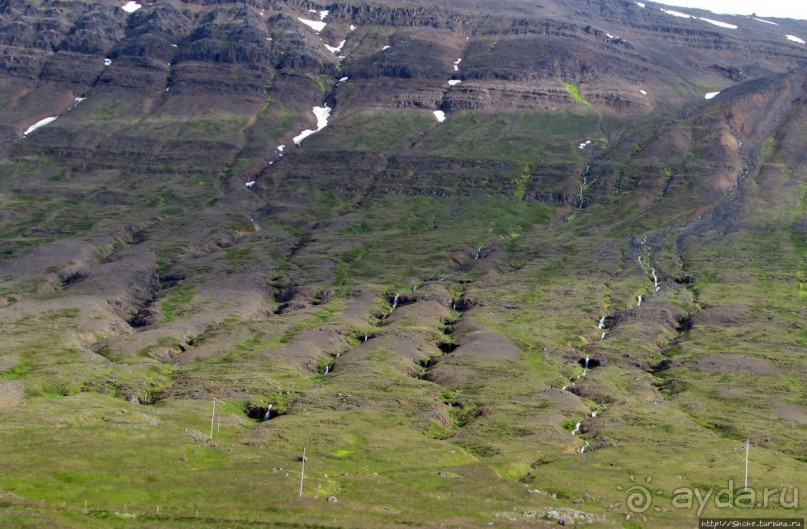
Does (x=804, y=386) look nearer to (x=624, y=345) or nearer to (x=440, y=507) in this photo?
(x=624, y=345)

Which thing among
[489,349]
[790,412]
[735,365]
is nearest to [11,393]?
[489,349]

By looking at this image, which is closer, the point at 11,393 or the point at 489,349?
the point at 11,393

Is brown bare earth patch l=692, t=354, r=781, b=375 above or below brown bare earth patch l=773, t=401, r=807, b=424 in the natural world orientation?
below

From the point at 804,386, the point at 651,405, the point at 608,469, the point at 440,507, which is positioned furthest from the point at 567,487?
the point at 804,386

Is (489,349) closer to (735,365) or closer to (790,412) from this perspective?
(735,365)

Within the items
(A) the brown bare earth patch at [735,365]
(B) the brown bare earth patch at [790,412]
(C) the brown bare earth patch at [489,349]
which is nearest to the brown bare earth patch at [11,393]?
(C) the brown bare earth patch at [489,349]

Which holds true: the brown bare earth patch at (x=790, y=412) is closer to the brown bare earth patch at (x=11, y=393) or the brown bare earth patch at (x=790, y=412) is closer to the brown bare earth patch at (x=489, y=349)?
the brown bare earth patch at (x=489, y=349)

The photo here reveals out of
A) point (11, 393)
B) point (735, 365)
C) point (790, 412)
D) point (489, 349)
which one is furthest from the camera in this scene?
point (489, 349)

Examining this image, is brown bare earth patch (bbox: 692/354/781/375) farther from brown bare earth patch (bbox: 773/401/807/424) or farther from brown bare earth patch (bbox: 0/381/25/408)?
brown bare earth patch (bbox: 0/381/25/408)

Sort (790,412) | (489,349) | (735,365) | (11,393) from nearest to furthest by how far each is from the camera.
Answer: (11,393) < (790,412) < (735,365) < (489,349)

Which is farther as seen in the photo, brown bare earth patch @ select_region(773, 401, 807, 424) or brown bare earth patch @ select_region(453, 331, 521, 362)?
brown bare earth patch @ select_region(453, 331, 521, 362)

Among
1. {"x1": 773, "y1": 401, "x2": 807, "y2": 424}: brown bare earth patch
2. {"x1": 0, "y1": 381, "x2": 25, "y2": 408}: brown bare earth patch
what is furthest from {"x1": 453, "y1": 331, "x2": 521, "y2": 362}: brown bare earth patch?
{"x1": 0, "y1": 381, "x2": 25, "y2": 408}: brown bare earth patch

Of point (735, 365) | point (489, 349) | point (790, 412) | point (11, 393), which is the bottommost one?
Result: point (11, 393)
